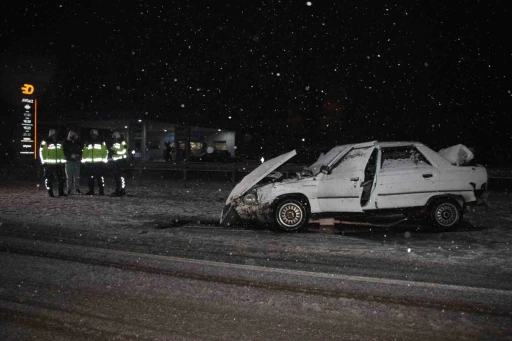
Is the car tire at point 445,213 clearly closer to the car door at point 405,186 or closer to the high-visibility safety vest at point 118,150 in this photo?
the car door at point 405,186

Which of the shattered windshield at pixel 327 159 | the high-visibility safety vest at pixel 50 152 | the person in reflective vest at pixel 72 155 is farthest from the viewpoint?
the person in reflective vest at pixel 72 155

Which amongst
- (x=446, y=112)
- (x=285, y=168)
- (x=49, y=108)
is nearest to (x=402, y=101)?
(x=446, y=112)

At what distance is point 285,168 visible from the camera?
17516 millimetres

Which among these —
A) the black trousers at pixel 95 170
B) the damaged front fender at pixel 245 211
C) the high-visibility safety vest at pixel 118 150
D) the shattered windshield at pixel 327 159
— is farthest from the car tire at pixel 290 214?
the black trousers at pixel 95 170

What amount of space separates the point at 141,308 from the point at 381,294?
2.46 metres

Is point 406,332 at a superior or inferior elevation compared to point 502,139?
inferior

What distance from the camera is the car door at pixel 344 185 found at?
28.4 ft

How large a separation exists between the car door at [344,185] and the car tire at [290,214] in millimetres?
382

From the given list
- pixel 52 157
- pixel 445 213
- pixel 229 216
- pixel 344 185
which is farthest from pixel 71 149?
pixel 445 213

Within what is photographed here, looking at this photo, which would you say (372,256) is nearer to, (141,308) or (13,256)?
(141,308)

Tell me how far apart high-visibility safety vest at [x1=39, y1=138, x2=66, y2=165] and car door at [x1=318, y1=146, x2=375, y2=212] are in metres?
8.92

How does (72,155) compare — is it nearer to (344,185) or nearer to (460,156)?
(344,185)

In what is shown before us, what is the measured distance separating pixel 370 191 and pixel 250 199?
2.30m

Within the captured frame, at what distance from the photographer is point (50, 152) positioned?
14.0 metres
